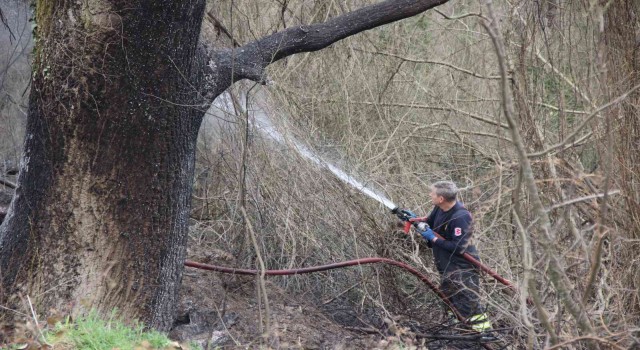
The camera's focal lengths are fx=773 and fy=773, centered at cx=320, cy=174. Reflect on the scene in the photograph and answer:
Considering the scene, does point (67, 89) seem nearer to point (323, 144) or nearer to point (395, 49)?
point (323, 144)

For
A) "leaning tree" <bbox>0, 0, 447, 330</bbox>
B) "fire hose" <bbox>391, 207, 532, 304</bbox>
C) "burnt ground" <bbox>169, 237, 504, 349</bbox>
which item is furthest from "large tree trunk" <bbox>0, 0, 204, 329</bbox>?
"fire hose" <bbox>391, 207, 532, 304</bbox>

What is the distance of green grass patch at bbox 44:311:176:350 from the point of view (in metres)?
4.44

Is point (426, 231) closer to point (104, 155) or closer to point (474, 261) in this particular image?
point (474, 261)

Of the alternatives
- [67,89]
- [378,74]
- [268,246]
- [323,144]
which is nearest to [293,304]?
[268,246]

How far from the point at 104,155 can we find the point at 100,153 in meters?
0.03

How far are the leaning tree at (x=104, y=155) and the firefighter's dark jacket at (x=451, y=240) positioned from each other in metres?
2.42

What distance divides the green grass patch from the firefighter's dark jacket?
8.84ft

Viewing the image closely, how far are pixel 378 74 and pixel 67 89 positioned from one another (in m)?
5.82

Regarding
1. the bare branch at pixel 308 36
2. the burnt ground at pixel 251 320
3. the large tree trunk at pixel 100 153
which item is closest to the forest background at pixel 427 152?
the burnt ground at pixel 251 320

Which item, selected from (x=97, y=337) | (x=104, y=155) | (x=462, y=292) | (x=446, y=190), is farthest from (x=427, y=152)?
(x=97, y=337)

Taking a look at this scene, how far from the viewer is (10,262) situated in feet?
17.3

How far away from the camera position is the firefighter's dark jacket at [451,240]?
6.60 m

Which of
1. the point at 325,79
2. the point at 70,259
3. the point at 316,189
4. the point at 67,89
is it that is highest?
the point at 325,79

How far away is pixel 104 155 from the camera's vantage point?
5160 mm
